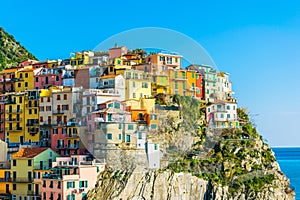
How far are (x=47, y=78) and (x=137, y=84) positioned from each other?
23.3ft

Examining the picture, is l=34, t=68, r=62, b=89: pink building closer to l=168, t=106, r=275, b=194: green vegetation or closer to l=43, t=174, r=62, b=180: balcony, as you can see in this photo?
l=43, t=174, r=62, b=180: balcony

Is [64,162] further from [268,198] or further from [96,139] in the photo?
[268,198]

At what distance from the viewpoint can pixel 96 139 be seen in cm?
3425

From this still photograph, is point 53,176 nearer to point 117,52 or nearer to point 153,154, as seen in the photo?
point 153,154

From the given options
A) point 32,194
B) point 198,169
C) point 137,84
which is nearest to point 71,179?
point 32,194

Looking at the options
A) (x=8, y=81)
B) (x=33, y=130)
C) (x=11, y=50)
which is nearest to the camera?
(x=33, y=130)

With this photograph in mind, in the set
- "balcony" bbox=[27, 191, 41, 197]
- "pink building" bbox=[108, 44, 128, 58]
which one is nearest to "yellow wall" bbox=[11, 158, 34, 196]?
"balcony" bbox=[27, 191, 41, 197]

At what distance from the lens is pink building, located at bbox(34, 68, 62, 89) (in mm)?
41438

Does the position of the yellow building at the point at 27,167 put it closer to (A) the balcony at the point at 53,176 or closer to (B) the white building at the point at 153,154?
(A) the balcony at the point at 53,176

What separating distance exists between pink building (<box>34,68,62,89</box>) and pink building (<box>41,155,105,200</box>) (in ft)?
26.2

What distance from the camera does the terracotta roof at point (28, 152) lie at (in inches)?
1407

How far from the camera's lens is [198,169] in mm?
37000

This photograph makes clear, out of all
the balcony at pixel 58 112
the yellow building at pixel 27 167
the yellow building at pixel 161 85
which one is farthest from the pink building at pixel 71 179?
the yellow building at pixel 161 85

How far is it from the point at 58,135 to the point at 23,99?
390cm
